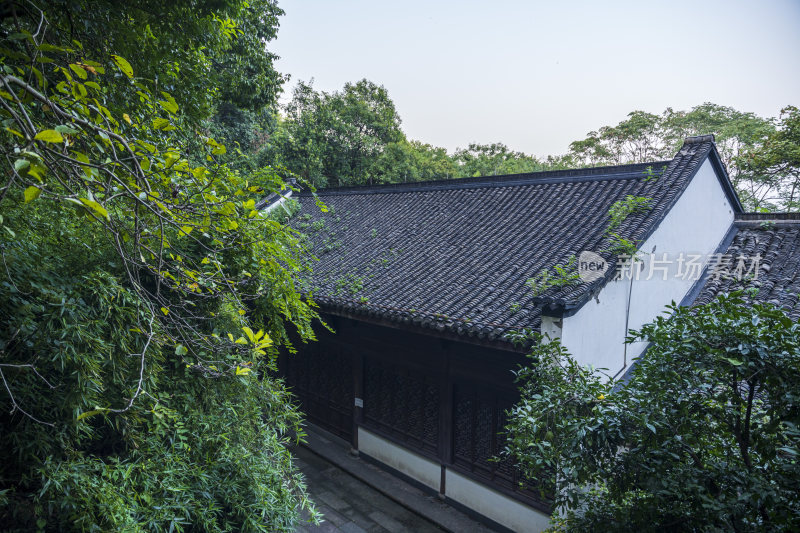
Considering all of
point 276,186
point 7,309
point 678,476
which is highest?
point 276,186

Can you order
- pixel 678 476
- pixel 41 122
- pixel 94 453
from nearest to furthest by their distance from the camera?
1. pixel 678 476
2. pixel 41 122
3. pixel 94 453

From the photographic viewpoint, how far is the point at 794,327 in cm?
244

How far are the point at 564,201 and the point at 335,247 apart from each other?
17.1 feet

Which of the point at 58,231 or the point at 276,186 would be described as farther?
the point at 276,186

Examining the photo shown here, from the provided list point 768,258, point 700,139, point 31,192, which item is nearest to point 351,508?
point 31,192

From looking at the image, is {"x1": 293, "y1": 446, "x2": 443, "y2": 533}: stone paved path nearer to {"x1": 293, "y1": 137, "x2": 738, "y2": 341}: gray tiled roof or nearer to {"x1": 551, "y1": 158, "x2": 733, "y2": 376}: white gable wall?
{"x1": 293, "y1": 137, "x2": 738, "y2": 341}: gray tiled roof

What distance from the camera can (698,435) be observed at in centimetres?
269

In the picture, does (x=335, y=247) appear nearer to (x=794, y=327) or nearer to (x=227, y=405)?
(x=227, y=405)

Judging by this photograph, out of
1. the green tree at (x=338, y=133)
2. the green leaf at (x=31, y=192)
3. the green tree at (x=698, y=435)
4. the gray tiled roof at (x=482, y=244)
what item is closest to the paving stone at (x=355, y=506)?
the gray tiled roof at (x=482, y=244)

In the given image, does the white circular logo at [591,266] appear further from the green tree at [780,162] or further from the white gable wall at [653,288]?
→ the green tree at [780,162]

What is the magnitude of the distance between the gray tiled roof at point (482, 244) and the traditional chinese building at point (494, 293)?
0.10 feet

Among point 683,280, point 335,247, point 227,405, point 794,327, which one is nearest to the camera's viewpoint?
point 794,327

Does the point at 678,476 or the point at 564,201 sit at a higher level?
the point at 564,201


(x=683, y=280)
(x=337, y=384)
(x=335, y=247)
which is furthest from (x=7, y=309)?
(x=683, y=280)
